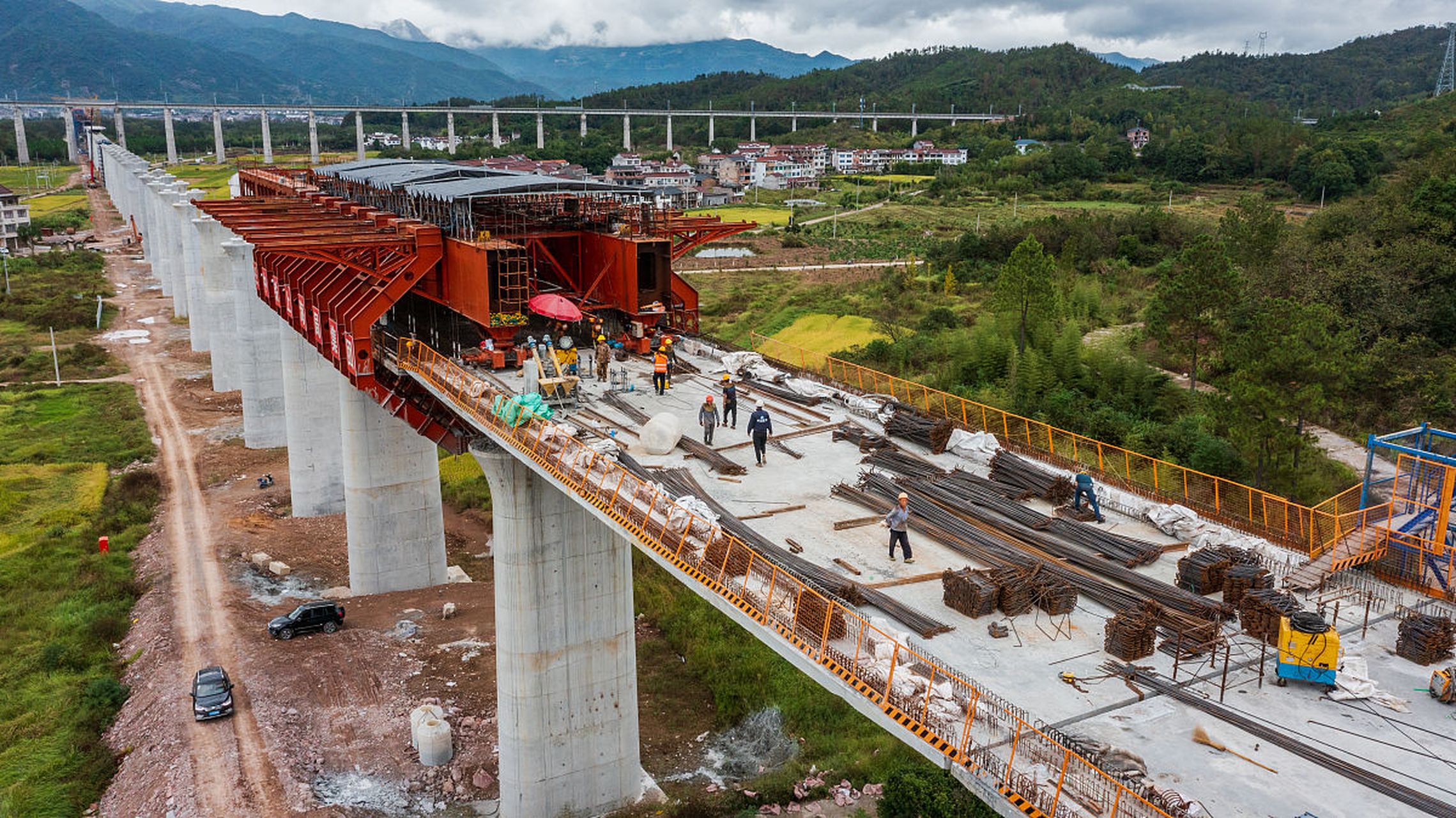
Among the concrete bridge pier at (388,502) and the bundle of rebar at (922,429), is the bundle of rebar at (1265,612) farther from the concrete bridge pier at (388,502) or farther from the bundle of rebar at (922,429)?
the concrete bridge pier at (388,502)

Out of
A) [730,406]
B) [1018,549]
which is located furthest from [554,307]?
[1018,549]

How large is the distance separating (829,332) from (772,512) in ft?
141

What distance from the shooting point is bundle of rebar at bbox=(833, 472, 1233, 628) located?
16625 mm

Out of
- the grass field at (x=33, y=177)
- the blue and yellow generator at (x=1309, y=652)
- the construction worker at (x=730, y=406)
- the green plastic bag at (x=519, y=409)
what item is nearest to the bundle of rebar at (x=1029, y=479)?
the construction worker at (x=730, y=406)

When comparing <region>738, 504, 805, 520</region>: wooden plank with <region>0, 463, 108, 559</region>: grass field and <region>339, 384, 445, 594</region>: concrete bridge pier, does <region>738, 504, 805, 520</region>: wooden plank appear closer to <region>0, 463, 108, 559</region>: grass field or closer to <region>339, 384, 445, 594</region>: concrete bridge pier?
<region>339, 384, 445, 594</region>: concrete bridge pier

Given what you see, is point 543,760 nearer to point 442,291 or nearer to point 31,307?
point 442,291

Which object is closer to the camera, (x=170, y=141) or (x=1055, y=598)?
(x=1055, y=598)

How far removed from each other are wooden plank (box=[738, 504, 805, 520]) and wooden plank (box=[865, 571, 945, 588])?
3.25 meters

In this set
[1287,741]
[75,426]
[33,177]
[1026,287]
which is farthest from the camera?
[33,177]

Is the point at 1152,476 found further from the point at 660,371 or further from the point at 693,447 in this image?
the point at 693,447

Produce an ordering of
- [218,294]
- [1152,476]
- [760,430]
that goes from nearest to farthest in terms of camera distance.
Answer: [760,430], [1152,476], [218,294]

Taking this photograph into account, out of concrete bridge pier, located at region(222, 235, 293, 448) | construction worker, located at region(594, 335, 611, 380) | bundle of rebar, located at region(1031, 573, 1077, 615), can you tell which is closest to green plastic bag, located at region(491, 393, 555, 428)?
construction worker, located at region(594, 335, 611, 380)

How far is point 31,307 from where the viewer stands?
86.1 m

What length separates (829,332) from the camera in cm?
6238
